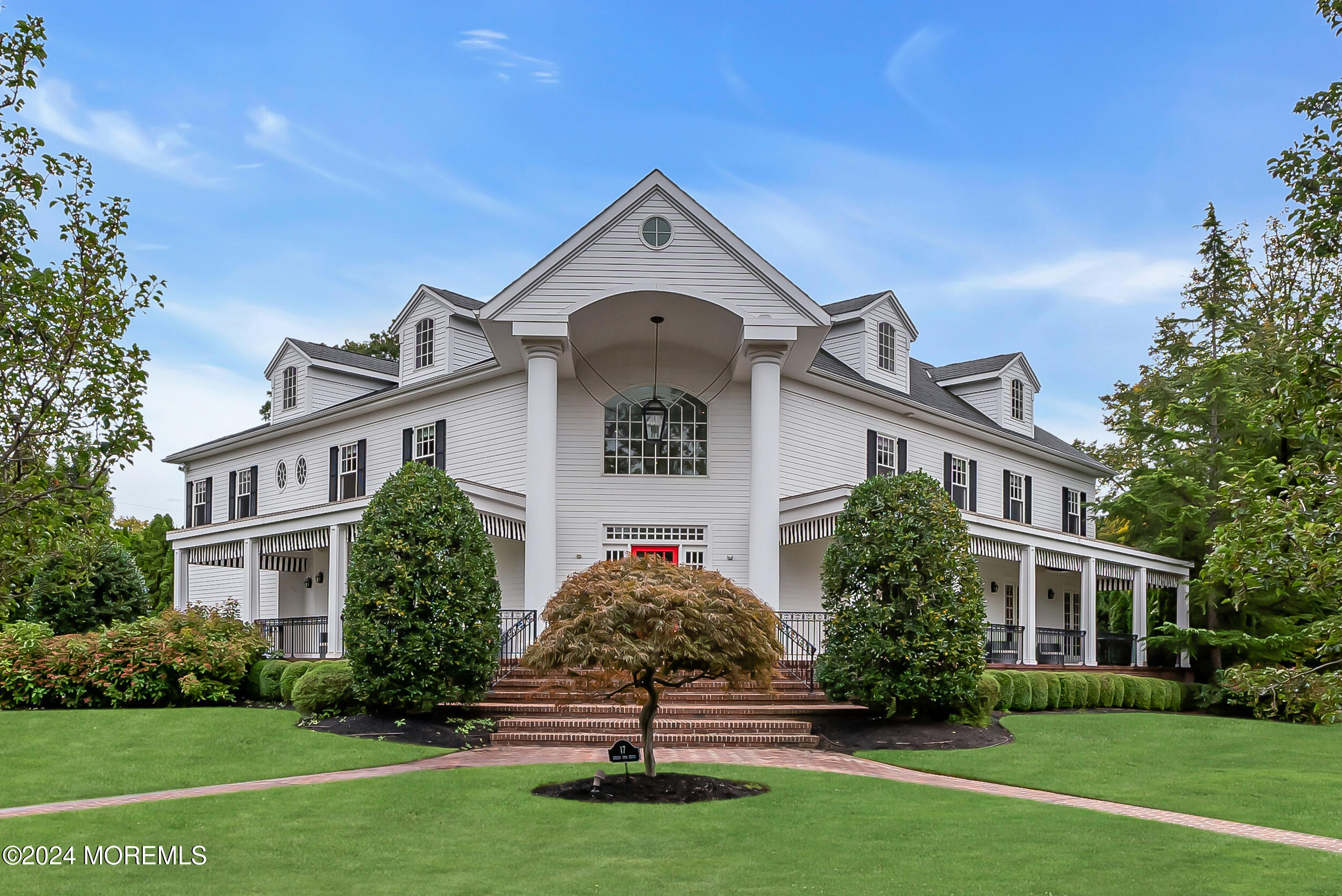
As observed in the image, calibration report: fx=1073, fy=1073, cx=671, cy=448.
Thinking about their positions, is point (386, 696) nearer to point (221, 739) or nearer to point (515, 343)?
point (221, 739)

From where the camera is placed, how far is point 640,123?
65.5ft

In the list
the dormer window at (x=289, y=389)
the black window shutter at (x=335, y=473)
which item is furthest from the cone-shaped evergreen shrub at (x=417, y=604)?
the dormer window at (x=289, y=389)

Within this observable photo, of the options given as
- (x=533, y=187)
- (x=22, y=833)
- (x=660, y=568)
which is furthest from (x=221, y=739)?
(x=533, y=187)

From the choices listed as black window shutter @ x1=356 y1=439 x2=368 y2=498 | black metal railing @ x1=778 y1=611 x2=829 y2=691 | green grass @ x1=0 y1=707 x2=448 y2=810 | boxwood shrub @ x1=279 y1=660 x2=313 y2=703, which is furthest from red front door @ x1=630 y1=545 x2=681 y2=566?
green grass @ x1=0 y1=707 x2=448 y2=810

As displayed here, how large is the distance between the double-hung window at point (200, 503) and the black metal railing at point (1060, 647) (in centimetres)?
2347

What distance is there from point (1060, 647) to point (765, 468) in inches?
479

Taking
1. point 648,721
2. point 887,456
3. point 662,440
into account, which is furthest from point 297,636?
point 648,721

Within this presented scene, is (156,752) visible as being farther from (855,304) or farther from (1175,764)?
(855,304)

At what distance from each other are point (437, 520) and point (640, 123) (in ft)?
28.0

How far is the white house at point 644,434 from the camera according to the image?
20594mm

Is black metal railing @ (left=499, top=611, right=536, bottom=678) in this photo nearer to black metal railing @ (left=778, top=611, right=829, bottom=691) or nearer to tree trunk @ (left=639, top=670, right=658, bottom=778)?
black metal railing @ (left=778, top=611, right=829, bottom=691)

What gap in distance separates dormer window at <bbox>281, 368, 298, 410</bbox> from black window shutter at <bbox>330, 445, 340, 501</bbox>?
3.37 meters

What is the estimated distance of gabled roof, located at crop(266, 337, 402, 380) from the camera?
29188 millimetres

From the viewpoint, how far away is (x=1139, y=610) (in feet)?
87.5
